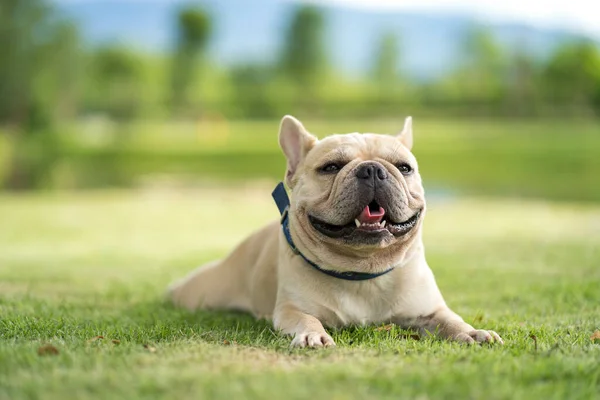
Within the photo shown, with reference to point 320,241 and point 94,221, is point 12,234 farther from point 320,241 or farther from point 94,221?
point 320,241

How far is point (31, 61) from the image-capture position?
3619cm

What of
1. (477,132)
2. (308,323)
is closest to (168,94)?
(477,132)

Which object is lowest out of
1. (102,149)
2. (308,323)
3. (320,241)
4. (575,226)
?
(102,149)

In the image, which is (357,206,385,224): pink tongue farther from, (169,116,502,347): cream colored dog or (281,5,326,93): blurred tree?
(281,5,326,93): blurred tree

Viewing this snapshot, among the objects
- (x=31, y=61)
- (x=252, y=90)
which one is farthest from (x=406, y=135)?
(x=252, y=90)

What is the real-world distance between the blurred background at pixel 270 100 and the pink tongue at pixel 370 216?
17353mm

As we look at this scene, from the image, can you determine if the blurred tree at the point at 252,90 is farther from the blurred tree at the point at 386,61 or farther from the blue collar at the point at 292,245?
the blue collar at the point at 292,245

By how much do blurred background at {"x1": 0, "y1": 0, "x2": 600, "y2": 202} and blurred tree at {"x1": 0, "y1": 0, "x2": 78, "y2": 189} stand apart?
7 cm

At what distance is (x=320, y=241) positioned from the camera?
4.08 meters

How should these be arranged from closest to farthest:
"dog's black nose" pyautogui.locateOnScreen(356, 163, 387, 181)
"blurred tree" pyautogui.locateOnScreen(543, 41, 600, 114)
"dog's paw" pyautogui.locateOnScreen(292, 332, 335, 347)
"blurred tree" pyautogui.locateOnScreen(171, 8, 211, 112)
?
"dog's paw" pyautogui.locateOnScreen(292, 332, 335, 347)
"dog's black nose" pyautogui.locateOnScreen(356, 163, 387, 181)
"blurred tree" pyautogui.locateOnScreen(543, 41, 600, 114)
"blurred tree" pyautogui.locateOnScreen(171, 8, 211, 112)

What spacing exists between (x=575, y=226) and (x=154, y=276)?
745cm

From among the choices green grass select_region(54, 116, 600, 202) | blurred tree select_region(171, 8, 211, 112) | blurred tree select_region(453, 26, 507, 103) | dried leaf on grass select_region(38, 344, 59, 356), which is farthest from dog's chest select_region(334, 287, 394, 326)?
blurred tree select_region(171, 8, 211, 112)

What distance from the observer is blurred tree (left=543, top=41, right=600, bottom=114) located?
44.3 meters

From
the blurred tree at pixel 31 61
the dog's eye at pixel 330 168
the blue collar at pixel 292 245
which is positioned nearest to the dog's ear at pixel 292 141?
the blue collar at pixel 292 245
